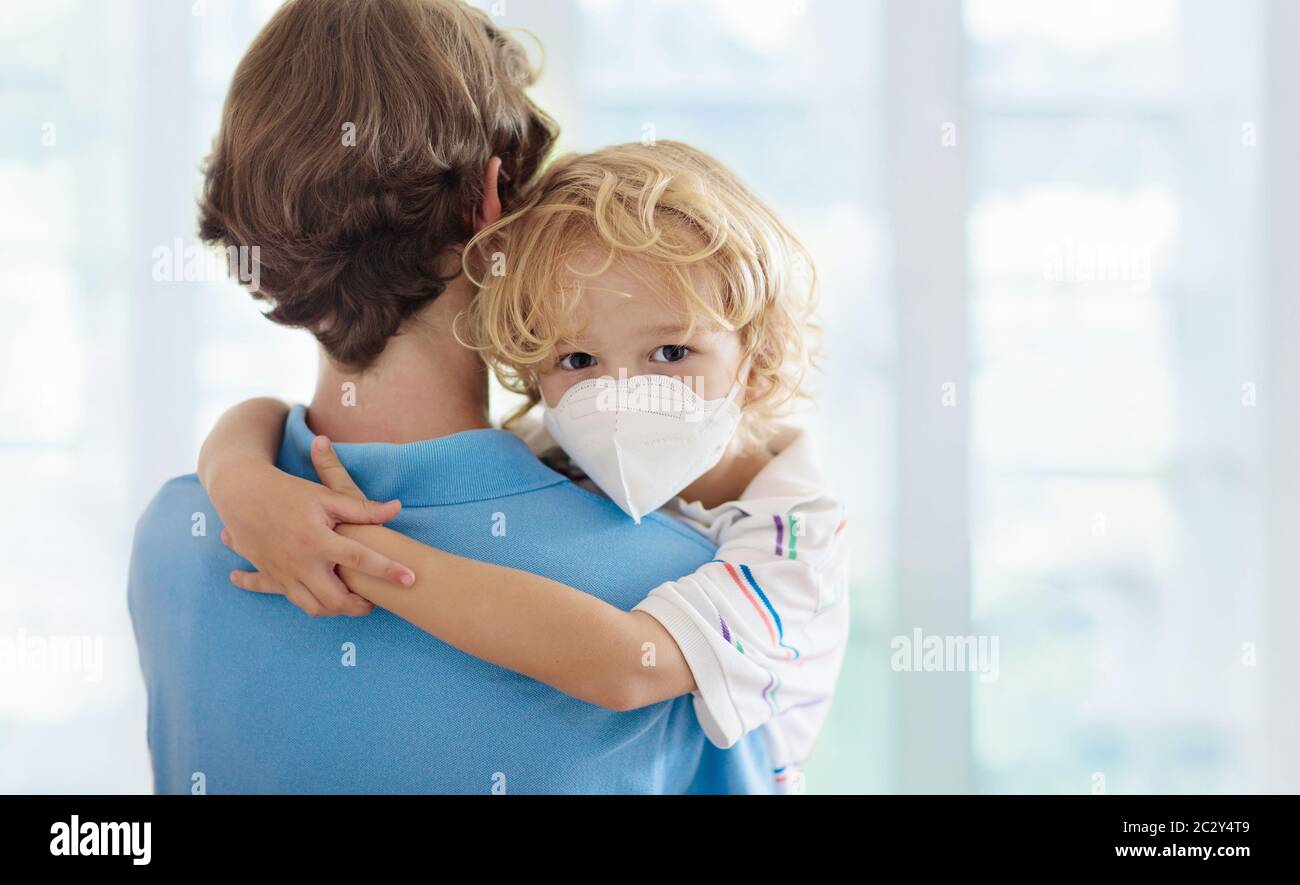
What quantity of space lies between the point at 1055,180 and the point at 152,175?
64.5 inches

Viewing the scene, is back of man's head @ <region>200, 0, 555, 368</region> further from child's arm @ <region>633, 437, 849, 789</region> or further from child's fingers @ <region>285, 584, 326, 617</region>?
child's arm @ <region>633, 437, 849, 789</region>

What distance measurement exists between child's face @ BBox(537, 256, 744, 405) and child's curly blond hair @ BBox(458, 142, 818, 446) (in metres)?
0.01

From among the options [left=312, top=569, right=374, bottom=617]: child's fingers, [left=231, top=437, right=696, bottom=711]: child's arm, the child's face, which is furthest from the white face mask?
[left=312, top=569, right=374, bottom=617]: child's fingers

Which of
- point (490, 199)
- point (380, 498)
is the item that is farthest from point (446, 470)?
point (490, 199)

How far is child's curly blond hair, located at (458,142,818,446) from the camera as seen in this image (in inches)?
33.7

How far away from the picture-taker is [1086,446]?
1783 mm

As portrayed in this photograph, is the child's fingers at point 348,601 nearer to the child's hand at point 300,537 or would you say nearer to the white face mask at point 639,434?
the child's hand at point 300,537

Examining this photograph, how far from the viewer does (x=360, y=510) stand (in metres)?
0.78

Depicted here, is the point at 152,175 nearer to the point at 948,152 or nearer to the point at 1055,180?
the point at 948,152

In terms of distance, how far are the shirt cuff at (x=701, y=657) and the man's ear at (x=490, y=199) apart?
388 millimetres
